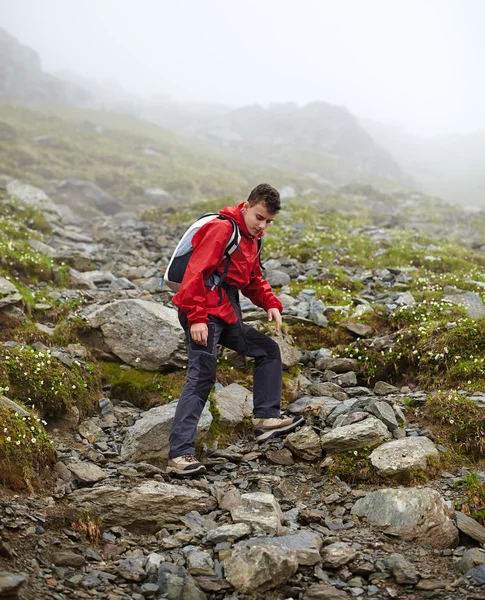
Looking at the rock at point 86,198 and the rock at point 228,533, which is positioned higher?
the rock at point 86,198

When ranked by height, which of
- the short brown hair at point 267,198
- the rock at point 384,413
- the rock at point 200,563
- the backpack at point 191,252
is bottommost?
the rock at point 200,563

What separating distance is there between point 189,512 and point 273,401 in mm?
2265

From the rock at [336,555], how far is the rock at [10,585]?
2608 mm

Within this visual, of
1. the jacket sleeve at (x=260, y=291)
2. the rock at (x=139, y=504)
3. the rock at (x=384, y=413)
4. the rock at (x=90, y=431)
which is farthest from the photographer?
the jacket sleeve at (x=260, y=291)

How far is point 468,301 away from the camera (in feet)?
36.6

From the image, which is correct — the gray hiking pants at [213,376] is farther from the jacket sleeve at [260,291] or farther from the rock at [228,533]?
the rock at [228,533]

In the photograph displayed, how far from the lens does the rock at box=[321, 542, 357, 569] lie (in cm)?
473

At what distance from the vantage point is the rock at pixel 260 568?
4312 millimetres

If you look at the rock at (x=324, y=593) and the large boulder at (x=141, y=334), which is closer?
the rock at (x=324, y=593)

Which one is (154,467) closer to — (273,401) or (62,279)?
(273,401)

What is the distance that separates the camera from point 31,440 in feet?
19.5

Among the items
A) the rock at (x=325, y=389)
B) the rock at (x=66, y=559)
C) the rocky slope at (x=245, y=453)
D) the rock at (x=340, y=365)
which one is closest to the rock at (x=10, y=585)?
the rocky slope at (x=245, y=453)

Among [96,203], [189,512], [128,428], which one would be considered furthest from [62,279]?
[96,203]

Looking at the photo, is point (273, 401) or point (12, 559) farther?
point (273, 401)
